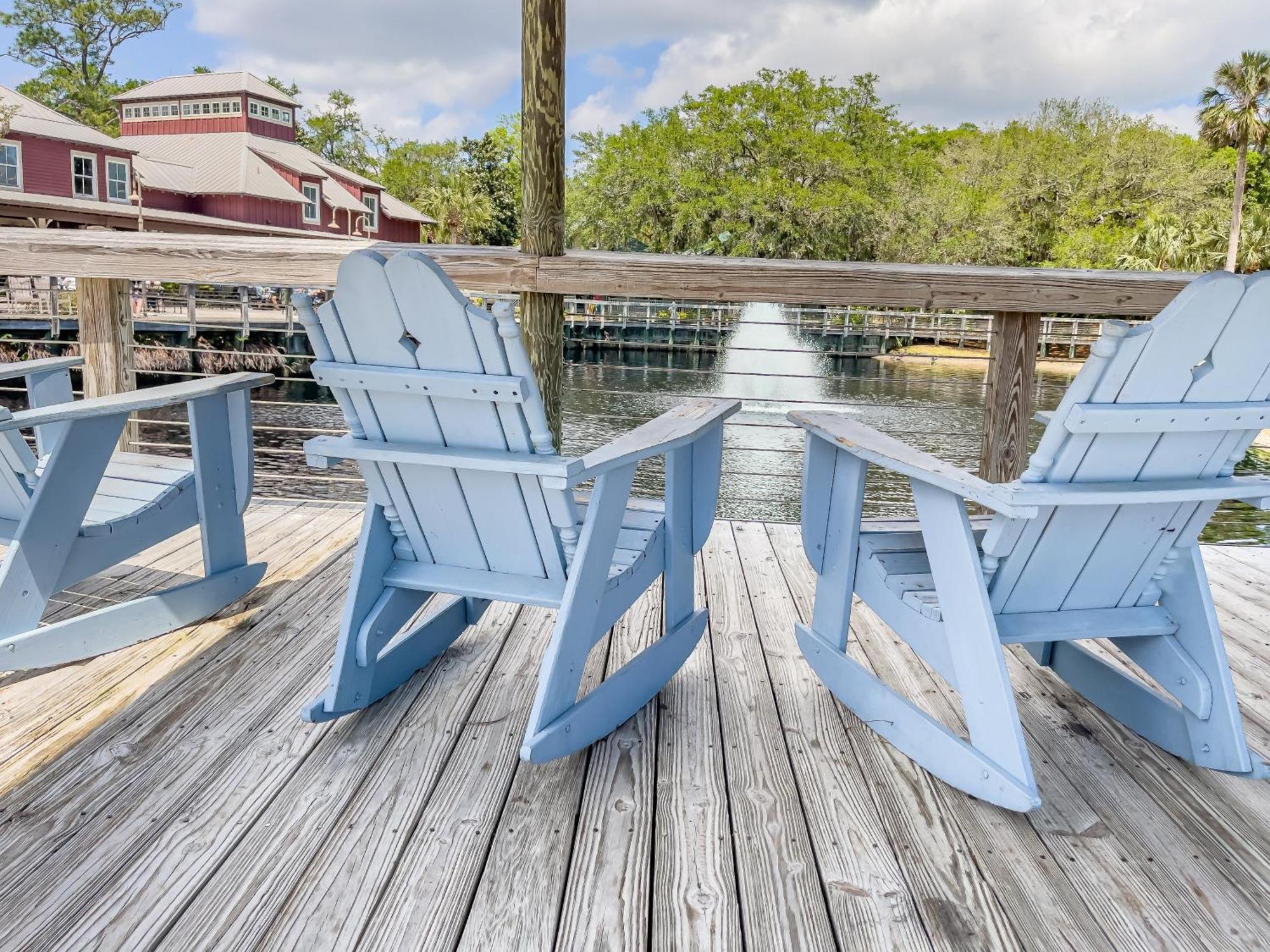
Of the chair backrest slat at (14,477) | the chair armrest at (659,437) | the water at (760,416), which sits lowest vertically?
the water at (760,416)

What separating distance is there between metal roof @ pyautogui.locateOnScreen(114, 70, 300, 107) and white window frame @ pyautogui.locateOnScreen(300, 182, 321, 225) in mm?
4201

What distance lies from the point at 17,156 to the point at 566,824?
76.0ft

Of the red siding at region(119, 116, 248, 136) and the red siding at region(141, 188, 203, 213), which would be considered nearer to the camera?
the red siding at region(141, 188, 203, 213)

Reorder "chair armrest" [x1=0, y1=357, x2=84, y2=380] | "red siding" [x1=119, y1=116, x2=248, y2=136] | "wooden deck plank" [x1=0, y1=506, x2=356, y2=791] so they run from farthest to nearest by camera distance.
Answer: "red siding" [x1=119, y1=116, x2=248, y2=136] < "chair armrest" [x1=0, y1=357, x2=84, y2=380] < "wooden deck plank" [x1=0, y1=506, x2=356, y2=791]

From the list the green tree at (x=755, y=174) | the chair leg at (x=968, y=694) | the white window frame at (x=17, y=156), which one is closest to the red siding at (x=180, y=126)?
the white window frame at (x=17, y=156)

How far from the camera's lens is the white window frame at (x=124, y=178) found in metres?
20.9

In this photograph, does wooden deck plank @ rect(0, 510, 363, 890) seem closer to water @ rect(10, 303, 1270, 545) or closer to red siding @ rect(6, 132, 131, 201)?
water @ rect(10, 303, 1270, 545)

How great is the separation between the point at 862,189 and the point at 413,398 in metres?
31.4

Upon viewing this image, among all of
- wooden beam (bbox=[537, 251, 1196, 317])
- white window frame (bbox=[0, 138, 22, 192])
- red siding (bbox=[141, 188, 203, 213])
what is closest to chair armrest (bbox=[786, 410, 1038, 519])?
wooden beam (bbox=[537, 251, 1196, 317])

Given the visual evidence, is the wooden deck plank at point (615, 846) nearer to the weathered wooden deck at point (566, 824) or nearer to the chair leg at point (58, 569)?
the weathered wooden deck at point (566, 824)

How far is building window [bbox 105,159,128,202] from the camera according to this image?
20.9 m

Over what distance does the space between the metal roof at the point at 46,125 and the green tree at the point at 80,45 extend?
11.8m

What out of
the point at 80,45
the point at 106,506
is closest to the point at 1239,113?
the point at 106,506

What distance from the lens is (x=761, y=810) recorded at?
1.38 meters
